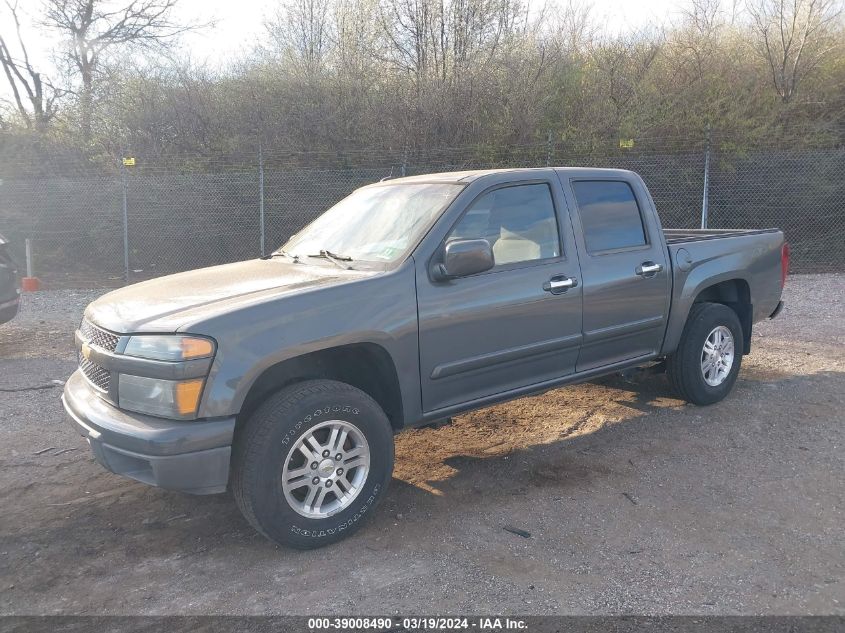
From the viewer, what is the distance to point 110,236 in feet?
45.5

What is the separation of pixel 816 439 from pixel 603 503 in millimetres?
1931

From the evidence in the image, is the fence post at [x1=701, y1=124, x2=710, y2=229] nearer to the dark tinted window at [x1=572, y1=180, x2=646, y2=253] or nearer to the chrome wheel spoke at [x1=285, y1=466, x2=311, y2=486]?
the dark tinted window at [x1=572, y1=180, x2=646, y2=253]

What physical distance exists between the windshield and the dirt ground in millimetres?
1465

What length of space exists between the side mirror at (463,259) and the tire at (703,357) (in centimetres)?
235

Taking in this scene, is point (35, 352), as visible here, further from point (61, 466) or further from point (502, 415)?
point (502, 415)

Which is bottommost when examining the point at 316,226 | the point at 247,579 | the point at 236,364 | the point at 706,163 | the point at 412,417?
the point at 247,579

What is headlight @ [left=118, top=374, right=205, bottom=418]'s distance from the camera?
312 cm

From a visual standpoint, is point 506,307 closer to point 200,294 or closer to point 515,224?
point 515,224

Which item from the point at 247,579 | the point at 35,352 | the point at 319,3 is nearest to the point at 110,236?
the point at 35,352

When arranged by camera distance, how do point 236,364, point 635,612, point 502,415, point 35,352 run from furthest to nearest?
1. point 35,352
2. point 502,415
3. point 236,364
4. point 635,612

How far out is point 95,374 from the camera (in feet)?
12.0

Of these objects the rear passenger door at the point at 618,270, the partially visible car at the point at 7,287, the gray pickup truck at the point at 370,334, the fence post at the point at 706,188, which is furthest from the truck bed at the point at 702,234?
the partially visible car at the point at 7,287

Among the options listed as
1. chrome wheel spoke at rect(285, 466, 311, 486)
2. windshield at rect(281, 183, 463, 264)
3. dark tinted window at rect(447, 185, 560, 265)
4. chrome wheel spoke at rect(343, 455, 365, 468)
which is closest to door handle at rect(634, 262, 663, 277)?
dark tinted window at rect(447, 185, 560, 265)

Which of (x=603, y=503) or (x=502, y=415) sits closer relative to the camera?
(x=603, y=503)
